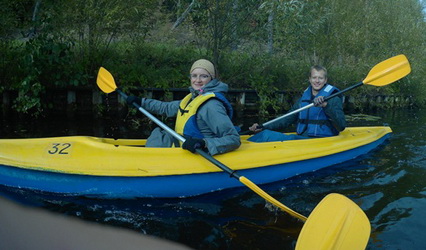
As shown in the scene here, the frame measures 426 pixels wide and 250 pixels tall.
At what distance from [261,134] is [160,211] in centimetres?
175

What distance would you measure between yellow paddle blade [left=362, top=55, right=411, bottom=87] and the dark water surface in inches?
46.6

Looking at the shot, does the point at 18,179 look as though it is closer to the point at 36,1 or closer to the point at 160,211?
the point at 160,211

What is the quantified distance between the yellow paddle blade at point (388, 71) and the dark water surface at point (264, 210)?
1.18 m

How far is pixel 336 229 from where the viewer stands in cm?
212

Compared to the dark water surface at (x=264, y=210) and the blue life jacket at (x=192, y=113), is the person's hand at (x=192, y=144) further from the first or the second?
the dark water surface at (x=264, y=210)

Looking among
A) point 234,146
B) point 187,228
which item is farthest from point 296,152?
point 187,228

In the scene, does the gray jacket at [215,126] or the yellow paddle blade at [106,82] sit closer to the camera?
the gray jacket at [215,126]

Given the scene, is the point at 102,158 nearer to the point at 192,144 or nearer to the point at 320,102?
the point at 192,144

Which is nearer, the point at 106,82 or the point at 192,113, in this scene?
the point at 192,113

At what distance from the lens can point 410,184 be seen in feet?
12.6

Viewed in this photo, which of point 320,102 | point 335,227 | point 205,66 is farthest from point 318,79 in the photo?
point 335,227

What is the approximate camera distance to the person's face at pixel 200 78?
3.35 metres

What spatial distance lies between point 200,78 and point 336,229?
1.84 m

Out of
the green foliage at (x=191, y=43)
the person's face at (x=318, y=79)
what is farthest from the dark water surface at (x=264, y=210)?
the green foliage at (x=191, y=43)
